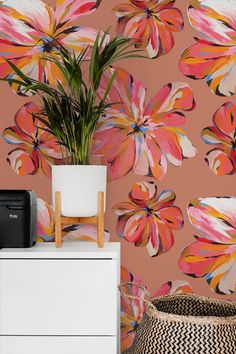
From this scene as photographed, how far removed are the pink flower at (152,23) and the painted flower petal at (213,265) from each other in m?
0.95

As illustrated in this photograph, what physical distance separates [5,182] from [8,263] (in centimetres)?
55

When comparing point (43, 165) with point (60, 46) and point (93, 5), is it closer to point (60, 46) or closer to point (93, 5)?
point (60, 46)

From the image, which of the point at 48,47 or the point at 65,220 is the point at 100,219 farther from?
the point at 48,47

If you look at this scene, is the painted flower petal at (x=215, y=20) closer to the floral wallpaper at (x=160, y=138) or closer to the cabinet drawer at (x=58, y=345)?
the floral wallpaper at (x=160, y=138)

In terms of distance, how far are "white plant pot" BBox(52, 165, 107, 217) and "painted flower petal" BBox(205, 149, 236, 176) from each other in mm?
575

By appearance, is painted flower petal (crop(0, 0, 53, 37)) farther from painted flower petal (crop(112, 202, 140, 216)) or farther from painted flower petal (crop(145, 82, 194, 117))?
painted flower petal (crop(112, 202, 140, 216))

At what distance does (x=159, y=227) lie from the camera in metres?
2.50

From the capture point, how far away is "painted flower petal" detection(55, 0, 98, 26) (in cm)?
251

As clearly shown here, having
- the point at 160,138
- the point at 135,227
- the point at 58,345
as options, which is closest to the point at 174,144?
the point at 160,138

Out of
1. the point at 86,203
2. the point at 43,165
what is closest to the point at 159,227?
the point at 86,203

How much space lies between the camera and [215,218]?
97.8 inches

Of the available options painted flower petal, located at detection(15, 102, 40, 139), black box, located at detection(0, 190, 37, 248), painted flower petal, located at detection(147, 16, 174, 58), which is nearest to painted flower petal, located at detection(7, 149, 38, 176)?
painted flower petal, located at detection(15, 102, 40, 139)

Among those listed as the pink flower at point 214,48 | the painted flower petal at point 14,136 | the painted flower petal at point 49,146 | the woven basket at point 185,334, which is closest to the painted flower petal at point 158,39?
the pink flower at point 214,48

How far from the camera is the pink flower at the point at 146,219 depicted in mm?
2502
